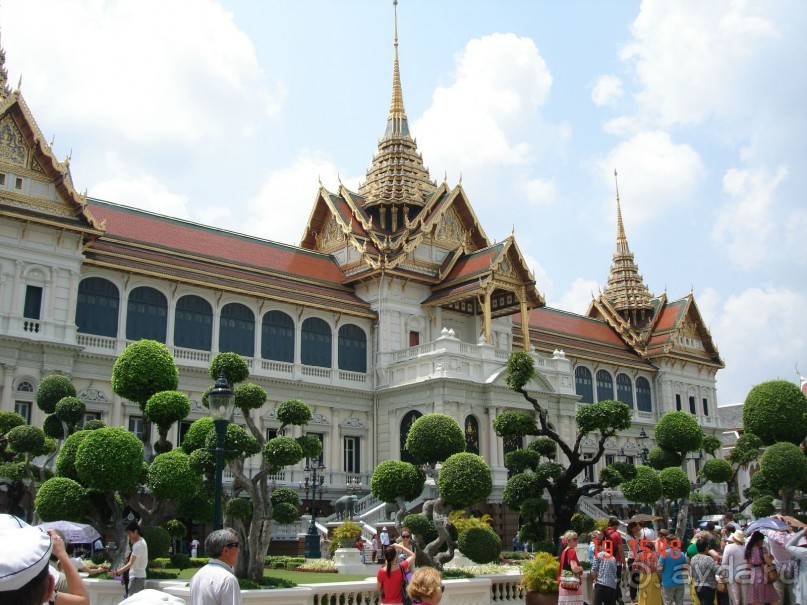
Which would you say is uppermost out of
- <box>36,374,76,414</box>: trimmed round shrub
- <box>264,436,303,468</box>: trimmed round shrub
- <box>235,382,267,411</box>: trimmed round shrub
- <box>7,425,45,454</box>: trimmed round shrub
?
<box>36,374,76,414</box>: trimmed round shrub

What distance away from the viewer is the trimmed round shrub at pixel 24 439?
22.6 metres

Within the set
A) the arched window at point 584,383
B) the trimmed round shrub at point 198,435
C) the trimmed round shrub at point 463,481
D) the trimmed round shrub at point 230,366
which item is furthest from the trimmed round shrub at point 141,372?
the arched window at point 584,383

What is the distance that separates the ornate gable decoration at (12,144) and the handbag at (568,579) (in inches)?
1011

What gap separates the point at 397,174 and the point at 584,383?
54.6 ft

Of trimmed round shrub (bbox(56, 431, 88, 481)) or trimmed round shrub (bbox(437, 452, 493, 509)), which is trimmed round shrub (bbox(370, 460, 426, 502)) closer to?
trimmed round shrub (bbox(437, 452, 493, 509))

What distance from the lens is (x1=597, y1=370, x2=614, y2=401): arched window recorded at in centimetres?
5203

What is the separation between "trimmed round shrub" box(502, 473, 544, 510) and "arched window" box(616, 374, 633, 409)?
3129 centimetres

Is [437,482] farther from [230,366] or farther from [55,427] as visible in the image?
[55,427]

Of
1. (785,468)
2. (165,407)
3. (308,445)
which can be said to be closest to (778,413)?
(785,468)

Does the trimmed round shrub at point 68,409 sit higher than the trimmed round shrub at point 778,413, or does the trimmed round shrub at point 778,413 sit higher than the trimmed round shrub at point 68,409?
the trimmed round shrub at point 778,413

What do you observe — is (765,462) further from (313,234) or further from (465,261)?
(313,234)

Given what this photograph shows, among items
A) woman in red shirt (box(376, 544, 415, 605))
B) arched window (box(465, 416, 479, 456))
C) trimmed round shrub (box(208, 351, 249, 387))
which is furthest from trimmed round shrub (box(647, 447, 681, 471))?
woman in red shirt (box(376, 544, 415, 605))

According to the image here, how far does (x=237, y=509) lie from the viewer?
1755cm

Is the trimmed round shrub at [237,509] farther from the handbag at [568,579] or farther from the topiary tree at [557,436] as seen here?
the topiary tree at [557,436]
